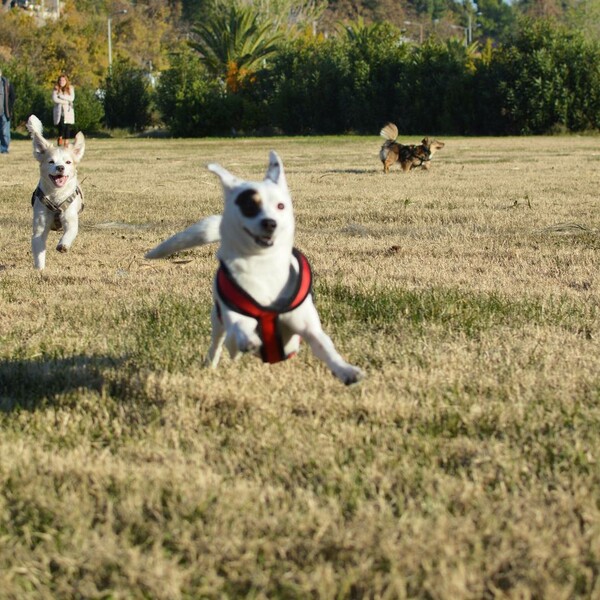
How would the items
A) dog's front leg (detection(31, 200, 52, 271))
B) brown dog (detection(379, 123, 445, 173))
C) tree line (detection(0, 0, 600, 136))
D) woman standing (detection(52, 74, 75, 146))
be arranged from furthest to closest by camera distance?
tree line (detection(0, 0, 600, 136)) → woman standing (detection(52, 74, 75, 146)) → brown dog (detection(379, 123, 445, 173)) → dog's front leg (detection(31, 200, 52, 271))

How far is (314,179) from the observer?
1498cm

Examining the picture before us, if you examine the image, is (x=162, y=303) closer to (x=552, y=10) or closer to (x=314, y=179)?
(x=314, y=179)

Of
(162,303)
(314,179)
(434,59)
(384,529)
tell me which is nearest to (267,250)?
(384,529)

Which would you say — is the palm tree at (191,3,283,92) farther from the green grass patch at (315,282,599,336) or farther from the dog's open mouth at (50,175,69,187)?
the green grass patch at (315,282,599,336)

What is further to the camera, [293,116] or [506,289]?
[293,116]

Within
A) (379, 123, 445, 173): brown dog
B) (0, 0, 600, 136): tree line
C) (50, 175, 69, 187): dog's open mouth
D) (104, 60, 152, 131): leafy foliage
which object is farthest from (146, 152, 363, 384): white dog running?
(104, 60, 152, 131): leafy foliage

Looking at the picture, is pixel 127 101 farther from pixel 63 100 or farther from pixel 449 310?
pixel 449 310

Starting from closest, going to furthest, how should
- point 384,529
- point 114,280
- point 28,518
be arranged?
point 384,529 < point 28,518 < point 114,280

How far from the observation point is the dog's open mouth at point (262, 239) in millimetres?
3276

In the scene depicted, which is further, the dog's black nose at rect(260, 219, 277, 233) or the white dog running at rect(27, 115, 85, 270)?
the white dog running at rect(27, 115, 85, 270)

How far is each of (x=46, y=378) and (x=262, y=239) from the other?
4.60ft

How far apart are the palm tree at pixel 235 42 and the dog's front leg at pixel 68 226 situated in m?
37.1

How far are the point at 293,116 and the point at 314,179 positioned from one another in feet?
76.9

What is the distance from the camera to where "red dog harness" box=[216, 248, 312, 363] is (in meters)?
3.36
